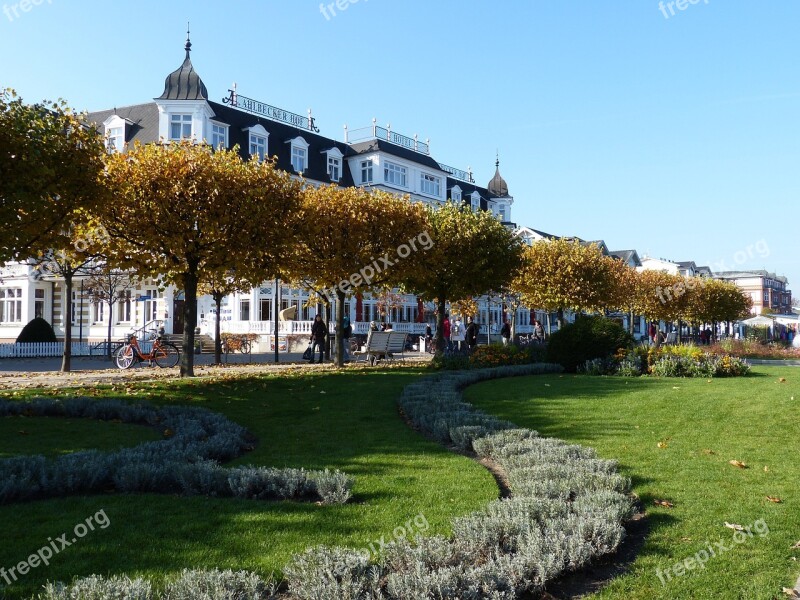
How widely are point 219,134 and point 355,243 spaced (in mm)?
21166

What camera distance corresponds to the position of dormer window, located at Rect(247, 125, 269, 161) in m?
39.7

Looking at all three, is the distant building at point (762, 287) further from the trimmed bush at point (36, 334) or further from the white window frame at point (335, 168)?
the trimmed bush at point (36, 334)

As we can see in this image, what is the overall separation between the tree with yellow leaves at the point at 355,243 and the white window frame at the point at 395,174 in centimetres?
2518

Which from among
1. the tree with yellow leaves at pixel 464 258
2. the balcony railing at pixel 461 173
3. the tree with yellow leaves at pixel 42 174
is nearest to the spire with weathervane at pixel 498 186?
the balcony railing at pixel 461 173

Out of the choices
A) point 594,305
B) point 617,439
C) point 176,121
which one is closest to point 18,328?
point 176,121

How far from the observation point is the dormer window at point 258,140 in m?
39.7

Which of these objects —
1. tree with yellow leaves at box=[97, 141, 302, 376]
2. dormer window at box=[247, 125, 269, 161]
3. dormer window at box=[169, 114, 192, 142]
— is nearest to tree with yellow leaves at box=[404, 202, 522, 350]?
tree with yellow leaves at box=[97, 141, 302, 376]

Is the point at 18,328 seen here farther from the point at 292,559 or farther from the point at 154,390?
the point at 292,559

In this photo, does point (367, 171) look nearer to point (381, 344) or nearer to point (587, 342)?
point (381, 344)

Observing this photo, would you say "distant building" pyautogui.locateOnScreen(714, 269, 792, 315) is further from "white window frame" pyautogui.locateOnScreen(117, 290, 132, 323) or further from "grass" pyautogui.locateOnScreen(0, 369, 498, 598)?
"grass" pyautogui.locateOnScreen(0, 369, 498, 598)

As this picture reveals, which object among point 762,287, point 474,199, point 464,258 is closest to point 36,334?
point 464,258

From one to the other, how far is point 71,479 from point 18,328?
41.1 m

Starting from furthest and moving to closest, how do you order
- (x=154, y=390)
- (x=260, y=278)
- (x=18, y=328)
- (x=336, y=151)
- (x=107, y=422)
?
(x=336, y=151)
(x=18, y=328)
(x=260, y=278)
(x=154, y=390)
(x=107, y=422)

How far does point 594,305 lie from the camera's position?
36.2 m
